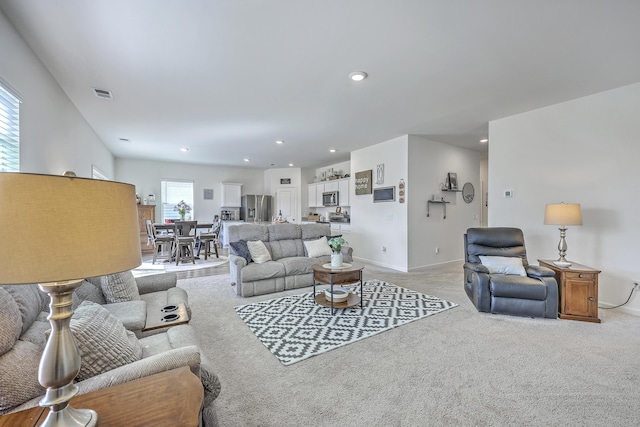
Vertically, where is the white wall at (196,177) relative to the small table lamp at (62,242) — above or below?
above

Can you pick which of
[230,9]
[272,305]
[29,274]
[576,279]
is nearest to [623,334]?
[576,279]

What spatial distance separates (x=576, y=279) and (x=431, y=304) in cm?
157

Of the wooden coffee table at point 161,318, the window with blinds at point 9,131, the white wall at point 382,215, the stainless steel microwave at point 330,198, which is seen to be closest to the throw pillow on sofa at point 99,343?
the wooden coffee table at point 161,318

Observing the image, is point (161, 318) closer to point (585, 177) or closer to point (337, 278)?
point (337, 278)

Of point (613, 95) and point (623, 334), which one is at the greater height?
point (613, 95)

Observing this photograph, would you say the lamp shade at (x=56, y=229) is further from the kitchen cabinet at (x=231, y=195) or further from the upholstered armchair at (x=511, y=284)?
the kitchen cabinet at (x=231, y=195)

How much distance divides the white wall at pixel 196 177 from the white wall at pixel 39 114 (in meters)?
3.90

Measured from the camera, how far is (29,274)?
63cm

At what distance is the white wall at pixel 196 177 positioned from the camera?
785 centimetres

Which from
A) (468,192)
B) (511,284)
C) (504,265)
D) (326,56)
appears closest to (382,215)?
(468,192)

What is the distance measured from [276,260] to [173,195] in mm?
5748

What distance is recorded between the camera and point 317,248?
15.5 ft

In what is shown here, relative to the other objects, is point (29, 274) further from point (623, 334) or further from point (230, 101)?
point (623, 334)

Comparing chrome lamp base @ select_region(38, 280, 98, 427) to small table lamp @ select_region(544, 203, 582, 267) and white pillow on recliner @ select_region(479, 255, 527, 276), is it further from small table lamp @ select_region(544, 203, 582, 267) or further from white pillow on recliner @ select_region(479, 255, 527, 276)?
small table lamp @ select_region(544, 203, 582, 267)
